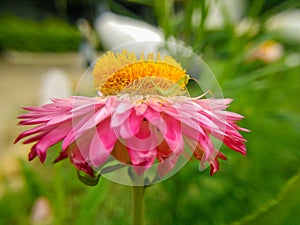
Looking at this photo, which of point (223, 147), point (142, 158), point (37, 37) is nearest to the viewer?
point (142, 158)

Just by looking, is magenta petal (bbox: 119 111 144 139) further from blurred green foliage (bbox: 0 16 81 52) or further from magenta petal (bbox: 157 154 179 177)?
blurred green foliage (bbox: 0 16 81 52)

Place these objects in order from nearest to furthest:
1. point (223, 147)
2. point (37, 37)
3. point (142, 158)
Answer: point (142, 158)
point (223, 147)
point (37, 37)

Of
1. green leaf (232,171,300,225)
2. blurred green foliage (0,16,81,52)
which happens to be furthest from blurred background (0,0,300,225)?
blurred green foliage (0,16,81,52)

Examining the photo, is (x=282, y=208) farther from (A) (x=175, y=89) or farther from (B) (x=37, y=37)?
(B) (x=37, y=37)

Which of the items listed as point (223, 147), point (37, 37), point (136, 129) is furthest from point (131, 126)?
point (37, 37)

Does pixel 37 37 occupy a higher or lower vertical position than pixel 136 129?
higher

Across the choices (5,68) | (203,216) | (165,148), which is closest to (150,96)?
(165,148)
